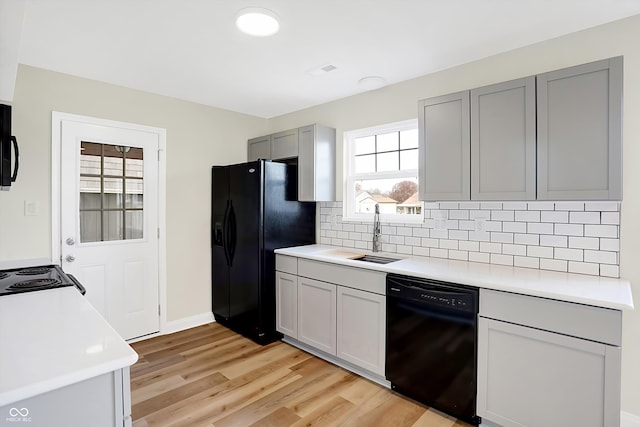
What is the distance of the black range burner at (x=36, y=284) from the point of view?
1765 millimetres

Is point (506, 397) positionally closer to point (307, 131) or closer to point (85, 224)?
point (307, 131)

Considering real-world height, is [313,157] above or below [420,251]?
above

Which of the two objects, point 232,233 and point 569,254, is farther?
point 232,233

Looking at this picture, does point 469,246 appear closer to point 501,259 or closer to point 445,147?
point 501,259

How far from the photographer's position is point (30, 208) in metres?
2.76

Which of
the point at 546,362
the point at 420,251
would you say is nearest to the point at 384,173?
the point at 420,251

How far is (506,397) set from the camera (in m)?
1.95

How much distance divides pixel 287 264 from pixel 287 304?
1.25 feet

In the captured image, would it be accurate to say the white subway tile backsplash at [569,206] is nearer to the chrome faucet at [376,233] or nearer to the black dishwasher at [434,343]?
the black dishwasher at [434,343]

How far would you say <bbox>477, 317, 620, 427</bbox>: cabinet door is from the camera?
167 cm

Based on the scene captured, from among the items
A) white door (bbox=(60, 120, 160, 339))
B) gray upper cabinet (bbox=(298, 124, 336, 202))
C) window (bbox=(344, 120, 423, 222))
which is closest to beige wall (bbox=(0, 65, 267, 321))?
white door (bbox=(60, 120, 160, 339))

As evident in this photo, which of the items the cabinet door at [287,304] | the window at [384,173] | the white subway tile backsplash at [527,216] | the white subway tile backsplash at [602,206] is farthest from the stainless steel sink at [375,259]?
the white subway tile backsplash at [602,206]

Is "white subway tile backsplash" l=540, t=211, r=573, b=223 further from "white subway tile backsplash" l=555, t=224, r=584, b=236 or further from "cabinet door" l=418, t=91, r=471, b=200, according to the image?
"cabinet door" l=418, t=91, r=471, b=200

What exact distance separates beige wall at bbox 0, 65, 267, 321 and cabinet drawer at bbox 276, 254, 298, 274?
1.00 meters
